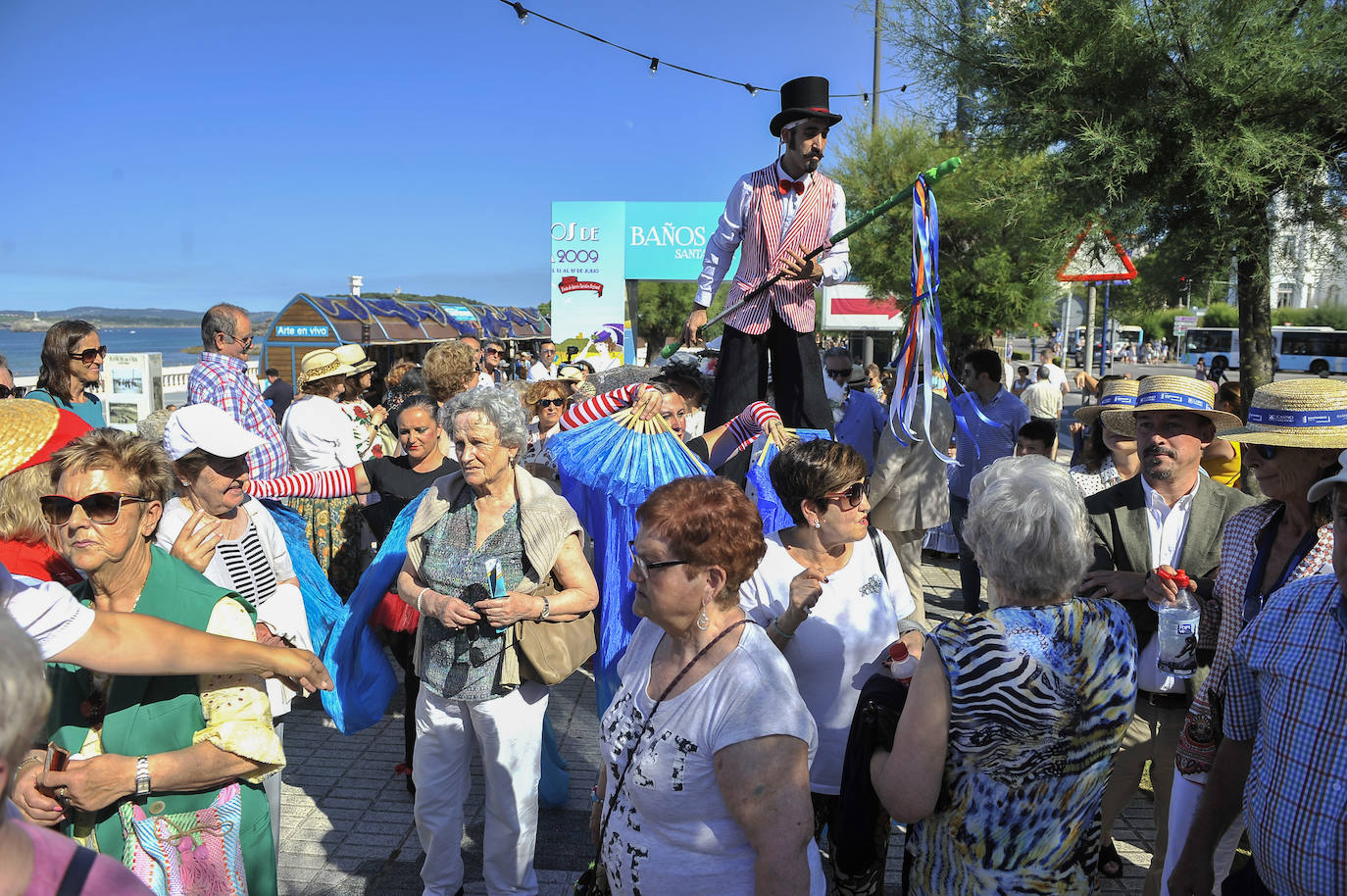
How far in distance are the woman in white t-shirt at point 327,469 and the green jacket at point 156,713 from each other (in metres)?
2.53

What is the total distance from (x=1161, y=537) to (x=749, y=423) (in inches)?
67.4

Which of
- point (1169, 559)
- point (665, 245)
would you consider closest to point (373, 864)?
point (1169, 559)

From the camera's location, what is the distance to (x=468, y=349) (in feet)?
17.6

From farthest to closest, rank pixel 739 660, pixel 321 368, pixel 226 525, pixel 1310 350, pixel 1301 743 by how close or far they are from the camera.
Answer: pixel 1310 350 < pixel 321 368 < pixel 226 525 < pixel 739 660 < pixel 1301 743

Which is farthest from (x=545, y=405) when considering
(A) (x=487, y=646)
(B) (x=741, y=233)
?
(A) (x=487, y=646)

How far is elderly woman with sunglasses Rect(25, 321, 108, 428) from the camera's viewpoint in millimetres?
4750

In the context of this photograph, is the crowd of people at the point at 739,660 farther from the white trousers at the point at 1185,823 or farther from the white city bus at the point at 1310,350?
the white city bus at the point at 1310,350

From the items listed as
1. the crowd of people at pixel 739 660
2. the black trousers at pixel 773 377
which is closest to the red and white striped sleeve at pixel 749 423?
the crowd of people at pixel 739 660

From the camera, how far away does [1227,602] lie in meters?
Answer: 2.45

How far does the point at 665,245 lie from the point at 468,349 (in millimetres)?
15267

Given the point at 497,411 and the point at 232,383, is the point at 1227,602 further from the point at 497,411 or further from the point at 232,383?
the point at 232,383

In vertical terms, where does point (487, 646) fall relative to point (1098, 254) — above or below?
below

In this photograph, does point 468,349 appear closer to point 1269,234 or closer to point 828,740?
point 828,740

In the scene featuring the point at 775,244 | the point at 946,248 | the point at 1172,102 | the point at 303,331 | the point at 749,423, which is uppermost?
the point at 946,248
